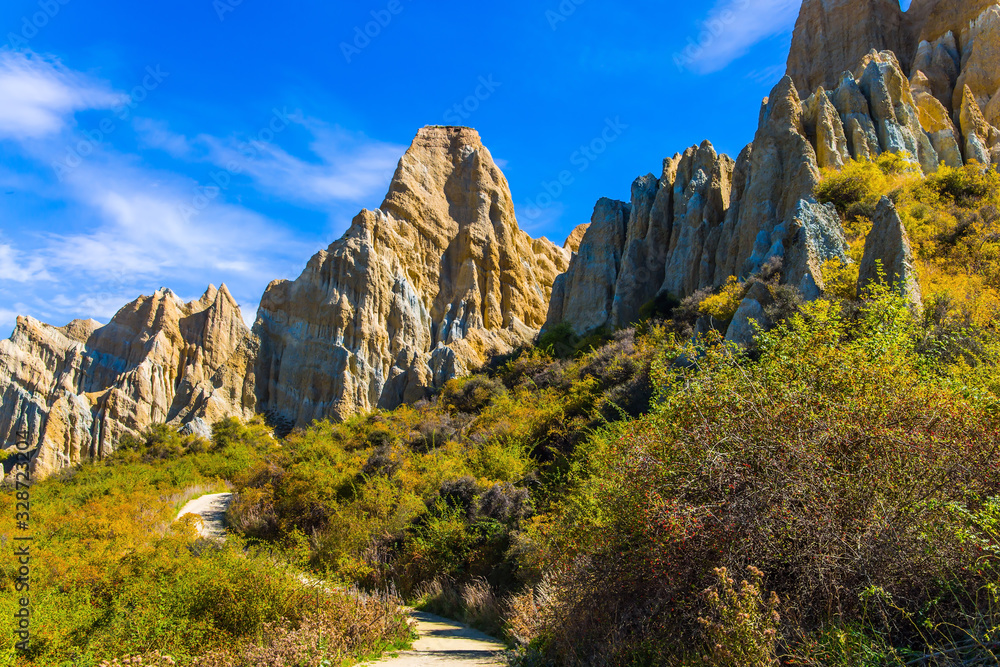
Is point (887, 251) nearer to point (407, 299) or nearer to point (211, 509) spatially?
point (211, 509)

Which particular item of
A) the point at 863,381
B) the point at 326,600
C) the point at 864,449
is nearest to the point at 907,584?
the point at 864,449

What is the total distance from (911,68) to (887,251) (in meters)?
41.3

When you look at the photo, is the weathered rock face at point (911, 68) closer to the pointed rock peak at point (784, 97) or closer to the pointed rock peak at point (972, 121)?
the pointed rock peak at point (972, 121)

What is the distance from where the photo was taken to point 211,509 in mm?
22797

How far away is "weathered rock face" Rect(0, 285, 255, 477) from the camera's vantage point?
39.5 m

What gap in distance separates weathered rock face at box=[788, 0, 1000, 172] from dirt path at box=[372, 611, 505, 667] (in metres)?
23.6

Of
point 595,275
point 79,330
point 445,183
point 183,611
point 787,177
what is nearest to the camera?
point 183,611

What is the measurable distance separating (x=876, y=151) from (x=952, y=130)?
8.45 m

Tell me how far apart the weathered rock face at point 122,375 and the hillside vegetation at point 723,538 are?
101 feet

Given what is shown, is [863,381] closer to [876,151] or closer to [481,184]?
[876,151]

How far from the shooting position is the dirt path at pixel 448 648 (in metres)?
7.79

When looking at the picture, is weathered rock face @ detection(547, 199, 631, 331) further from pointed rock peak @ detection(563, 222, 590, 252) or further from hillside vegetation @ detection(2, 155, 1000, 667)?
pointed rock peak @ detection(563, 222, 590, 252)

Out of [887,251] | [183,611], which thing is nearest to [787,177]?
[887,251]

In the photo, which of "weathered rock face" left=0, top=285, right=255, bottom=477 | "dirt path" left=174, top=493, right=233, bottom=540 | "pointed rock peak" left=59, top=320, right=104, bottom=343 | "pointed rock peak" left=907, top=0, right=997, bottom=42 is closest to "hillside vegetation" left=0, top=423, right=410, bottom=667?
"dirt path" left=174, top=493, right=233, bottom=540
